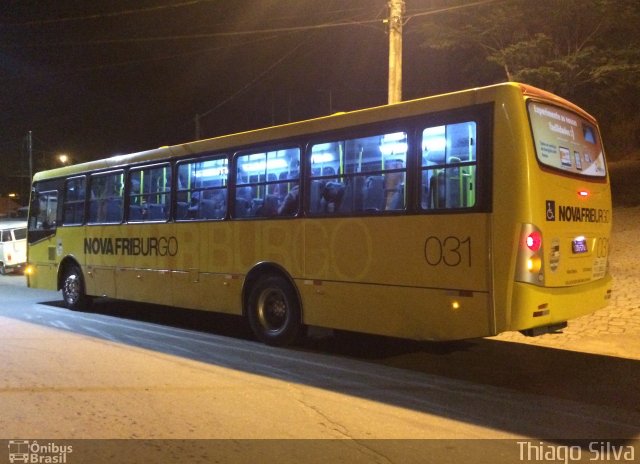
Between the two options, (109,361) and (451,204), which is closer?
(451,204)

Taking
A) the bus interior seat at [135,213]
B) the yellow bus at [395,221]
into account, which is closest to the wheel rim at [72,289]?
the yellow bus at [395,221]

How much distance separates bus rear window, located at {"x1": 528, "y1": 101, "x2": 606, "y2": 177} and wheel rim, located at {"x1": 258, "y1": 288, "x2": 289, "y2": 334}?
4044 millimetres

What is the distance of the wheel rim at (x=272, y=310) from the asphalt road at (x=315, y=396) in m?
0.37

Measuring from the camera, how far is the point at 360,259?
292 inches

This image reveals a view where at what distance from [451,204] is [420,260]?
0.72m

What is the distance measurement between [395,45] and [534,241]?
325 inches

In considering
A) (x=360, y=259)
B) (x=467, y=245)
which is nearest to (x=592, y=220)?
(x=467, y=245)

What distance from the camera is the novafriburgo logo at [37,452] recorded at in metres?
4.45

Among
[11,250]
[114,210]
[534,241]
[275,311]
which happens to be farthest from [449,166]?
[11,250]

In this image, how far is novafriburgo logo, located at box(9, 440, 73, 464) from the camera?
4.45m

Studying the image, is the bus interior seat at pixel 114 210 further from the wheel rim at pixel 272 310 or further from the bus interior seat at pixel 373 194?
the bus interior seat at pixel 373 194

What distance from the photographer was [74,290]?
40.7 feet

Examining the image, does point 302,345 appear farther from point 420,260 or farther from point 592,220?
point 592,220

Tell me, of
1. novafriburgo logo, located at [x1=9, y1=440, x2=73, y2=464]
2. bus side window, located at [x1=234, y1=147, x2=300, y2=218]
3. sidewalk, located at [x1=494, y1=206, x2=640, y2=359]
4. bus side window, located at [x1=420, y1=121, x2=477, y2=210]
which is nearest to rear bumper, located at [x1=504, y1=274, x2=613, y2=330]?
bus side window, located at [x1=420, y1=121, x2=477, y2=210]
